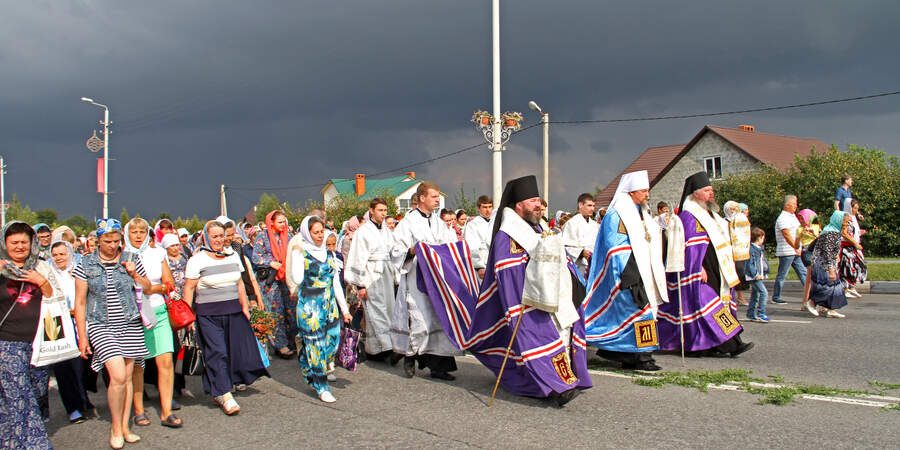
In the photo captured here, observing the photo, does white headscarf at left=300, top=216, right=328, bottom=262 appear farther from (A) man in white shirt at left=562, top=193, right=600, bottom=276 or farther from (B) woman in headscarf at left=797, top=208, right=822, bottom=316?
(B) woman in headscarf at left=797, top=208, right=822, bottom=316

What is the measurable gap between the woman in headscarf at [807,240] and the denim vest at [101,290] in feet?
32.3

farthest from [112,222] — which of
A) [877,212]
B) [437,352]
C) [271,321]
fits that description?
[877,212]

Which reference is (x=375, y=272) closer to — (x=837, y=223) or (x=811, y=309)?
(x=811, y=309)

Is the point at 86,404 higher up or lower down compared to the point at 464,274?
lower down

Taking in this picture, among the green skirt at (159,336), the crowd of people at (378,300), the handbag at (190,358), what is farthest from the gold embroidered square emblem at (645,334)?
the green skirt at (159,336)

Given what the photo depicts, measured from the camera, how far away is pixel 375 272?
7.88 meters

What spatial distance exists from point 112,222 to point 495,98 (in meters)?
15.1

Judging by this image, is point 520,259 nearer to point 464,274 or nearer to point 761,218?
point 464,274

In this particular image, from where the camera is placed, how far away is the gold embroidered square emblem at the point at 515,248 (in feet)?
19.9

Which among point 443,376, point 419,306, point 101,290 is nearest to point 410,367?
point 443,376

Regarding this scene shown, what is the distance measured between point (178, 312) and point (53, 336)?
1.22 m

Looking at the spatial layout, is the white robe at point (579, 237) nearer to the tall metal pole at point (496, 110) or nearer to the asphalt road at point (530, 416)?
the asphalt road at point (530, 416)

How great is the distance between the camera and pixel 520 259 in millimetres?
6055

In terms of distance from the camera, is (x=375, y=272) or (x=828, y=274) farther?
(x=828, y=274)
